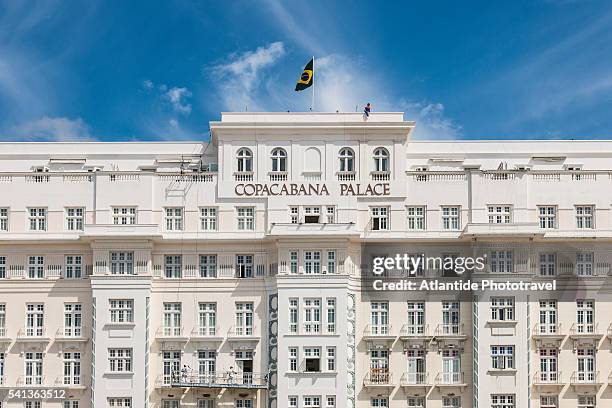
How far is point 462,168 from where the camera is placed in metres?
79.9

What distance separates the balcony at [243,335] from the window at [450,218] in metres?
14.1

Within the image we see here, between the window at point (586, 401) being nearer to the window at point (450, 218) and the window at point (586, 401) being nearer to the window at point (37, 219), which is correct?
the window at point (450, 218)

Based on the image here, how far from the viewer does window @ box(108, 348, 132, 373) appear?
73.9 m

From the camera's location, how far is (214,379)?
74.3m

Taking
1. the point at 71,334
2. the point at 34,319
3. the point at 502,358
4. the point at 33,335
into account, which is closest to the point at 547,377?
the point at 502,358

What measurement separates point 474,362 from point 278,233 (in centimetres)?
1486

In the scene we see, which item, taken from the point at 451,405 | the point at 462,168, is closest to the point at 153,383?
the point at 451,405

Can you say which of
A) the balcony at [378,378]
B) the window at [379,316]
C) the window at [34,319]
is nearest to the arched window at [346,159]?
the window at [379,316]

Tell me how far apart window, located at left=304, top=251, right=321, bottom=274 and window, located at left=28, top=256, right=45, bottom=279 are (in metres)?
17.2

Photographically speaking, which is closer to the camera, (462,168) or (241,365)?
(241,365)

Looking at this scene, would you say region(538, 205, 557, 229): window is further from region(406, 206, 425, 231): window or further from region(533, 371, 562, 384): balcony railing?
region(533, 371, 562, 384): balcony railing

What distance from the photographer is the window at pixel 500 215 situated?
2990 inches

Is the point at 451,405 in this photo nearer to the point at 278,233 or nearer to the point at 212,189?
the point at 278,233

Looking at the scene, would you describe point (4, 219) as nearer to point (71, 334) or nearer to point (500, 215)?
point (71, 334)
